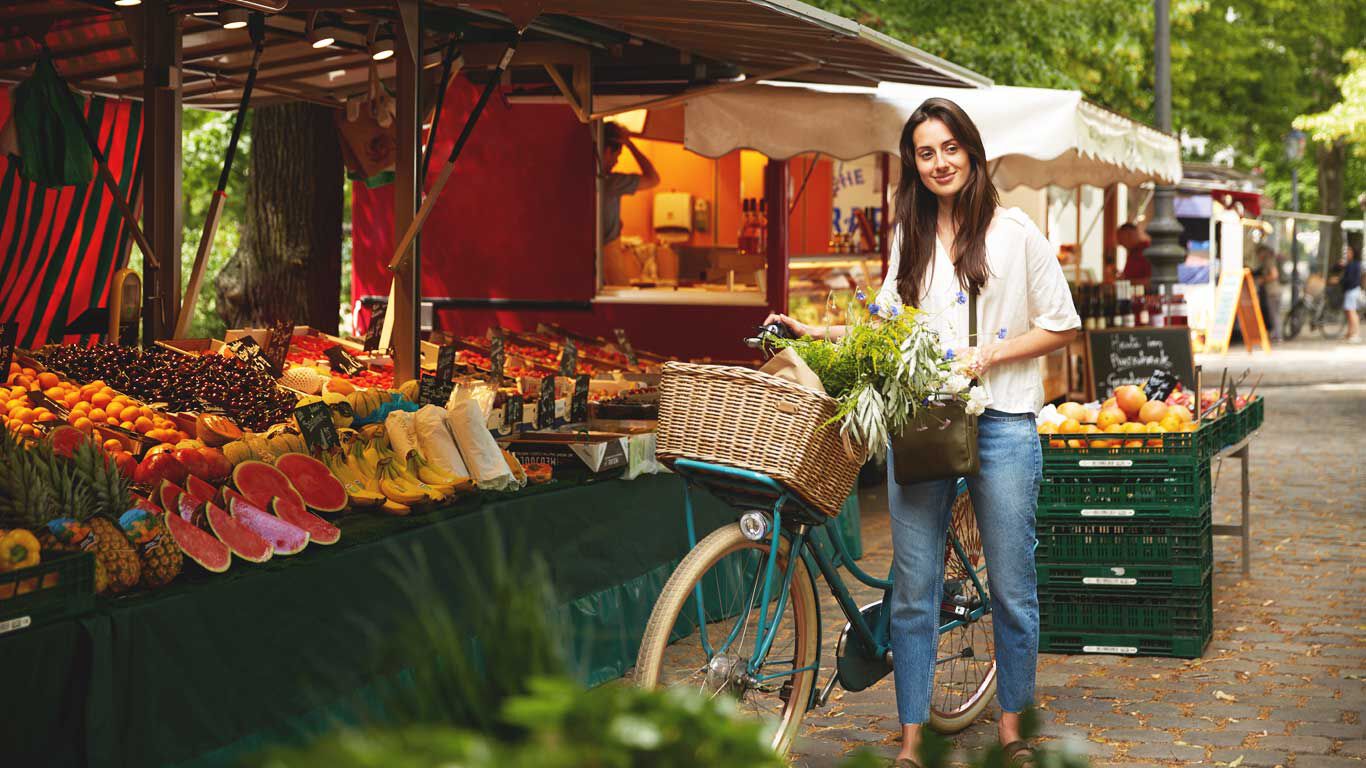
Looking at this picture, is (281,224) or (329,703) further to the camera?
(281,224)

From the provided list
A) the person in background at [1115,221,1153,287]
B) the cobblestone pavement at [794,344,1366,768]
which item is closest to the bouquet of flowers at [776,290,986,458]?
the cobblestone pavement at [794,344,1366,768]

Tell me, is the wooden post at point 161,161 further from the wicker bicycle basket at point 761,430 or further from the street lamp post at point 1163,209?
the street lamp post at point 1163,209

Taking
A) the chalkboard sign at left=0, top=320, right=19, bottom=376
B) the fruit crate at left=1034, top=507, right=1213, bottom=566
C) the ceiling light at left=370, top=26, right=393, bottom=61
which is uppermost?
the ceiling light at left=370, top=26, right=393, bottom=61

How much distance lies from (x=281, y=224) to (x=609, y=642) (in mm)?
6707

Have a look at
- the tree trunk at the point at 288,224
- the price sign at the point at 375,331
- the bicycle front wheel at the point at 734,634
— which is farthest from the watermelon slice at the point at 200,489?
the tree trunk at the point at 288,224

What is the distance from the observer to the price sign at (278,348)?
767 centimetres

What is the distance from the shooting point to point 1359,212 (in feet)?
178

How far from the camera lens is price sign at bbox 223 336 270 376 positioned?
7.38m

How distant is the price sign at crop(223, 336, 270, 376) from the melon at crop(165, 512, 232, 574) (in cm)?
257

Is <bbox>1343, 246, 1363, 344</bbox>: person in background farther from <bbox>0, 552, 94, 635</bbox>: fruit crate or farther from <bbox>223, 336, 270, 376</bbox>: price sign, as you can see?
<bbox>0, 552, 94, 635</bbox>: fruit crate

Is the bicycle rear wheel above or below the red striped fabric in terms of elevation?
below

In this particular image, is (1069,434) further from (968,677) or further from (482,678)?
(482,678)

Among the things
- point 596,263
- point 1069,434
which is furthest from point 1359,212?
point 1069,434

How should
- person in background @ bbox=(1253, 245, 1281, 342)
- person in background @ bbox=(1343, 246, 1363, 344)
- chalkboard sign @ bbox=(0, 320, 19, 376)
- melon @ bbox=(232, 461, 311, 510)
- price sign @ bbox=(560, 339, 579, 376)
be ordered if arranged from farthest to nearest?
1. person in background @ bbox=(1343, 246, 1363, 344)
2. person in background @ bbox=(1253, 245, 1281, 342)
3. price sign @ bbox=(560, 339, 579, 376)
4. chalkboard sign @ bbox=(0, 320, 19, 376)
5. melon @ bbox=(232, 461, 311, 510)
